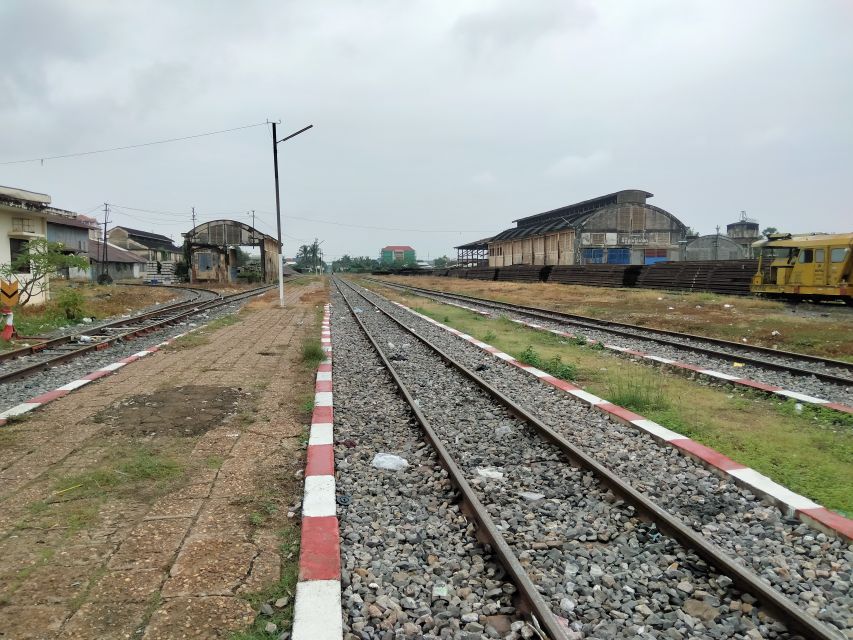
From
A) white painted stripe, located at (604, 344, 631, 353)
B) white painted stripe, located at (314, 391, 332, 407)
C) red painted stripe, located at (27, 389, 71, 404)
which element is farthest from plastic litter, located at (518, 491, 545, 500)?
white painted stripe, located at (604, 344, 631, 353)

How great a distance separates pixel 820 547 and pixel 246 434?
4.61 metres

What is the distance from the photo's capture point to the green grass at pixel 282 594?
241cm

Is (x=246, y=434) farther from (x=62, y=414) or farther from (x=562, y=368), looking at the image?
(x=562, y=368)

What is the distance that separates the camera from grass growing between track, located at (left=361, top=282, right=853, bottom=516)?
4258 mm

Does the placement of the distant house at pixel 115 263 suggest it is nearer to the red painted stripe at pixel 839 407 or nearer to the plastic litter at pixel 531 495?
the plastic litter at pixel 531 495

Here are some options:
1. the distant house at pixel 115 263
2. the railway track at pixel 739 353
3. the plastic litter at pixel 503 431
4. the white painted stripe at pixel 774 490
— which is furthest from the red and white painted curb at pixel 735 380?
the distant house at pixel 115 263

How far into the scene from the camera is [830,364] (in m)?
9.03

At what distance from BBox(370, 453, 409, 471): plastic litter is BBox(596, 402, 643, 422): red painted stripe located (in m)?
2.54

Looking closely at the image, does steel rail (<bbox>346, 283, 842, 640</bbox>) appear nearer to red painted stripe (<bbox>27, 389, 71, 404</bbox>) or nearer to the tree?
red painted stripe (<bbox>27, 389, 71, 404</bbox>)

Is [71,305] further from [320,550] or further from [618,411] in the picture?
[320,550]

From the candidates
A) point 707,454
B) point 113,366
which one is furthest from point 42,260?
point 707,454

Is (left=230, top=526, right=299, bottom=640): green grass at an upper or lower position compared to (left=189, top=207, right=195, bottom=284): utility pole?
lower

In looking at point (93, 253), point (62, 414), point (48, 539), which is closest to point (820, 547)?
point (48, 539)

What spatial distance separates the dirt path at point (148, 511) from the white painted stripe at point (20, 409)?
0.16 m
